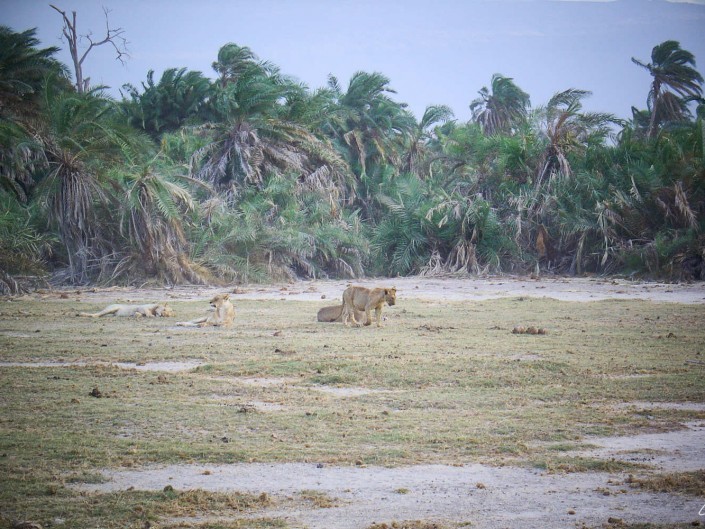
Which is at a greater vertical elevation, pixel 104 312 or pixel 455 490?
pixel 104 312

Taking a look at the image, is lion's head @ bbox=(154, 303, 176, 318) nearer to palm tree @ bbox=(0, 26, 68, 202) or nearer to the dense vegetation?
the dense vegetation

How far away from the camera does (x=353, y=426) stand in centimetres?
854

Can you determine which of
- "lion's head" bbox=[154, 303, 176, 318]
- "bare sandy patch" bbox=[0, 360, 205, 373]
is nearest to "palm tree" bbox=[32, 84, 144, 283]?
"lion's head" bbox=[154, 303, 176, 318]

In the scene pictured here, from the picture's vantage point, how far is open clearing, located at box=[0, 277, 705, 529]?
6.16 metres

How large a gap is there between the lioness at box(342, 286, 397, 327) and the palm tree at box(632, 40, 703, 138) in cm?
3615

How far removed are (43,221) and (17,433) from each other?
61.4 feet

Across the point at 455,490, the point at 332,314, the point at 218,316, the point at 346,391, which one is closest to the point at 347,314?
the point at 332,314

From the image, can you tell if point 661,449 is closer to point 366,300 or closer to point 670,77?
point 366,300

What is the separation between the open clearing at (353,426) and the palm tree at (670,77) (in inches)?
1394

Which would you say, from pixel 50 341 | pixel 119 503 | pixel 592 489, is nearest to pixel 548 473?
pixel 592 489

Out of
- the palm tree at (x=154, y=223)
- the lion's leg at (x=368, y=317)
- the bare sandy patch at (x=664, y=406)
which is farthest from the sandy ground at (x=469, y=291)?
the bare sandy patch at (x=664, y=406)

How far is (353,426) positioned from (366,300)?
8.36 m

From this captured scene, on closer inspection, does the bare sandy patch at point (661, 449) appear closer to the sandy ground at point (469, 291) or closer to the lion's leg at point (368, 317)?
the lion's leg at point (368, 317)

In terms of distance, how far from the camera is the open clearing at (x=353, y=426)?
6156 mm
